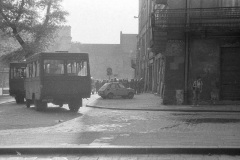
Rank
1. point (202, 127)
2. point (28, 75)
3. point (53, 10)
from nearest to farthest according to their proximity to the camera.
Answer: point (202, 127) → point (28, 75) → point (53, 10)

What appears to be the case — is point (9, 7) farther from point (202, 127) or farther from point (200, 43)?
point (202, 127)

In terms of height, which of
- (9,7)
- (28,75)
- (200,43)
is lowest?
(28,75)

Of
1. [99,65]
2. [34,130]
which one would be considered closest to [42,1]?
[34,130]

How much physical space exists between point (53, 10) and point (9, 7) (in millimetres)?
4934

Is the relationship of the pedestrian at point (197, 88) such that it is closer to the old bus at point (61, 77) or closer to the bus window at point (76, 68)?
the old bus at point (61, 77)

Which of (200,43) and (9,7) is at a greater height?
(9,7)

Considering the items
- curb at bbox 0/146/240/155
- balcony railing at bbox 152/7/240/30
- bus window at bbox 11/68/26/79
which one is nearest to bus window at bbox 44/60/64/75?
balcony railing at bbox 152/7/240/30

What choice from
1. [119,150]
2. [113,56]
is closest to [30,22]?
[119,150]

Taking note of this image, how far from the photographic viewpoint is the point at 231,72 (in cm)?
2411

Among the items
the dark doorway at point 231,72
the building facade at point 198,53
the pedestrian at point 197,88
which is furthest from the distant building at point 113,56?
the pedestrian at point 197,88

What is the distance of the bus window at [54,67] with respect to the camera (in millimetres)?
19531

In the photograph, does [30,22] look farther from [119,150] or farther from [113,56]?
[113,56]

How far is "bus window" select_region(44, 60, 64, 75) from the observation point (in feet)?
64.1

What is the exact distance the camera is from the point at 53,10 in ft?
142
